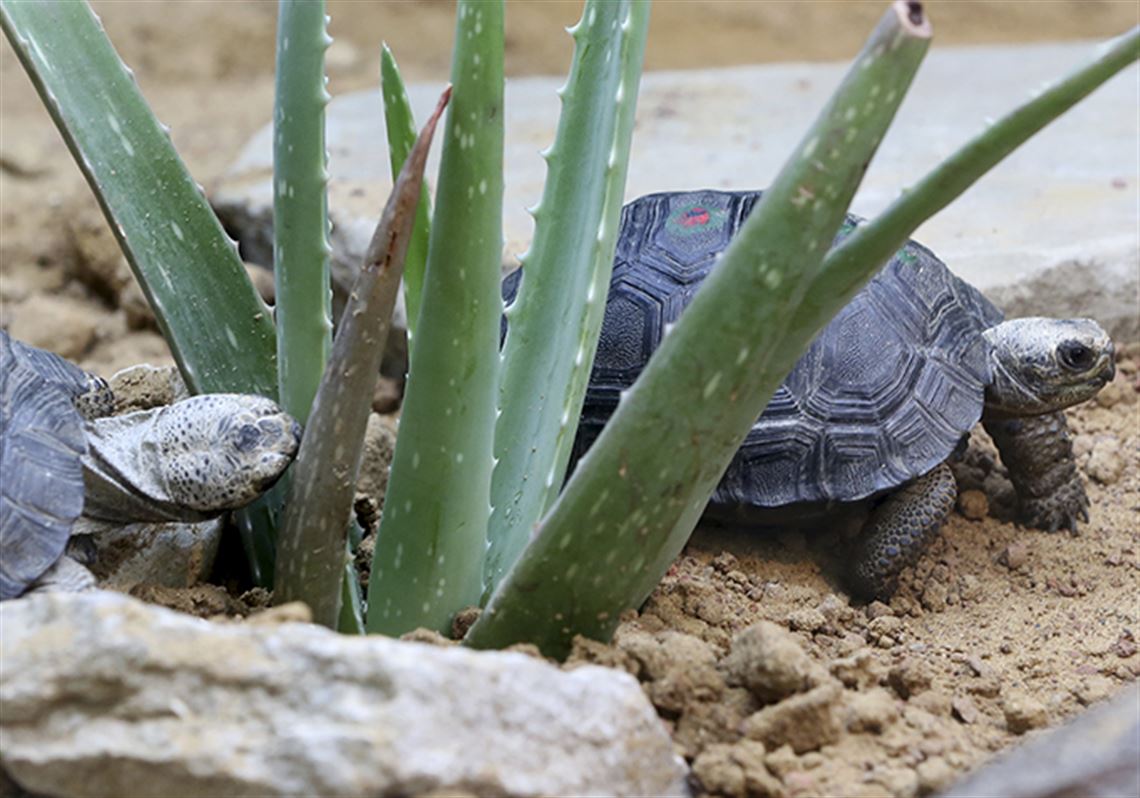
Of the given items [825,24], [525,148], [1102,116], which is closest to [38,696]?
[525,148]

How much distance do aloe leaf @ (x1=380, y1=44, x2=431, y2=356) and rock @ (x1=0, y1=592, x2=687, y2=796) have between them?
66cm

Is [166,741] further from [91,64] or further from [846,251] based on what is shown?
→ [91,64]

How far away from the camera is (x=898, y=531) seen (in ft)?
8.82

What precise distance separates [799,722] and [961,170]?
26.4 inches

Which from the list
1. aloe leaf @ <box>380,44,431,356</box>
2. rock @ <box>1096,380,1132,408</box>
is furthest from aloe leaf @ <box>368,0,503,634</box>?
rock @ <box>1096,380,1132,408</box>

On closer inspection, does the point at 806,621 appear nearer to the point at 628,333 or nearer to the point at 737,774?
the point at 737,774

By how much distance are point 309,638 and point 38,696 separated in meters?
0.29

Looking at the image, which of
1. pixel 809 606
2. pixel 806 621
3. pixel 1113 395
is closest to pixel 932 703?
pixel 806 621

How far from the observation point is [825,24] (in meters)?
6.84

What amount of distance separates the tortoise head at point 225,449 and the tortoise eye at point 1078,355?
173 centimetres

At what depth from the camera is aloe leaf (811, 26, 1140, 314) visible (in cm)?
138

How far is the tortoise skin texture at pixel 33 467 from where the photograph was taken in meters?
1.75

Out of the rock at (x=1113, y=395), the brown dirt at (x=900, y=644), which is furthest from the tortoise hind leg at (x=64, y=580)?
the rock at (x=1113, y=395)

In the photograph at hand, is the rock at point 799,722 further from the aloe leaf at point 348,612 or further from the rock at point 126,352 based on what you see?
the rock at point 126,352
